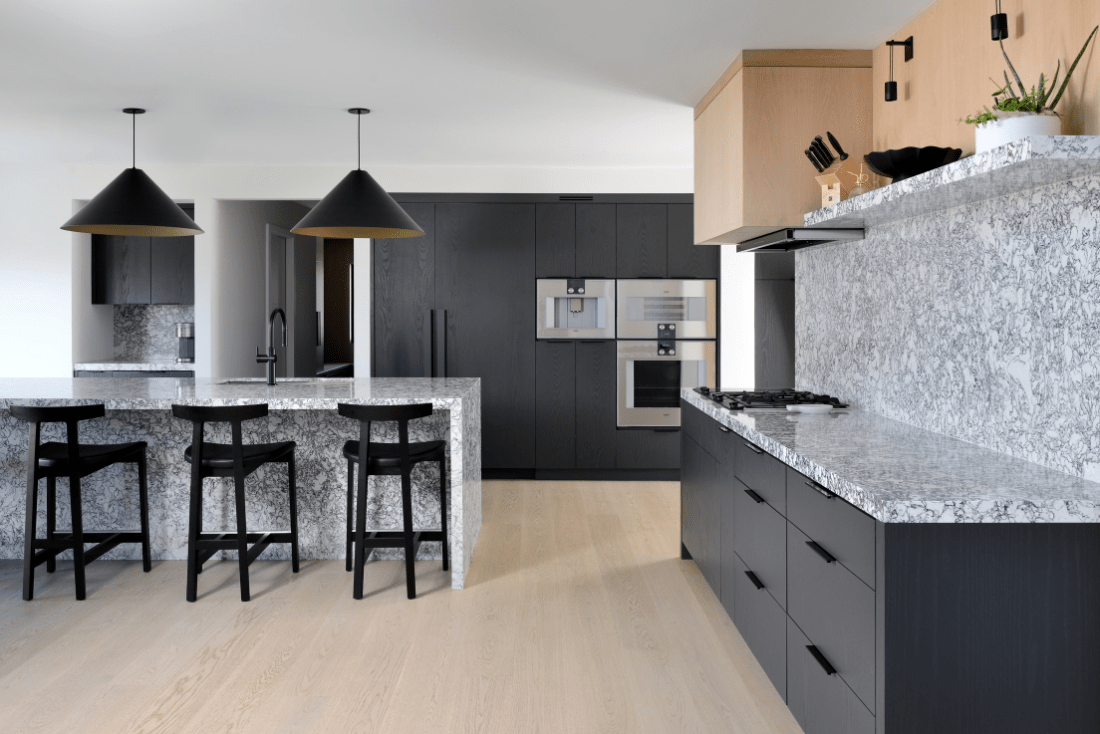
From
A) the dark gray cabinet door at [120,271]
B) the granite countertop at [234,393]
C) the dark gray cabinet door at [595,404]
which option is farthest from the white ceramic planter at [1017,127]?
the dark gray cabinet door at [120,271]

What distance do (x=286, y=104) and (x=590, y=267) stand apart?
8.49 feet

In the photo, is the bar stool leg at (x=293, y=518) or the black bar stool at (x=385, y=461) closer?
the black bar stool at (x=385, y=461)

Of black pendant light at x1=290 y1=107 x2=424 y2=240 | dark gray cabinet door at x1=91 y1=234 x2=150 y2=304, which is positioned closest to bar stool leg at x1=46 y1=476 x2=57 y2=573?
black pendant light at x1=290 y1=107 x2=424 y2=240

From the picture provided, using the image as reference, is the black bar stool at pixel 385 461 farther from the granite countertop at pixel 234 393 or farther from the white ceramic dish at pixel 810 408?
the white ceramic dish at pixel 810 408

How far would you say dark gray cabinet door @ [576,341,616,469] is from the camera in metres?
6.06

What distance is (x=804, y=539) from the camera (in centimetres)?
217

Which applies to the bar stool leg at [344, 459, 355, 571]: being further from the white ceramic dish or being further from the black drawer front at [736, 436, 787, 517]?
the white ceramic dish

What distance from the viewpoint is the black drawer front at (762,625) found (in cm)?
239

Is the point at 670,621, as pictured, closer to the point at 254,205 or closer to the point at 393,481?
the point at 393,481

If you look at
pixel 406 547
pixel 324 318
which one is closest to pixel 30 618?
pixel 406 547

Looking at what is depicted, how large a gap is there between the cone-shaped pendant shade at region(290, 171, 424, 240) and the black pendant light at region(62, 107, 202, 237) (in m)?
0.68

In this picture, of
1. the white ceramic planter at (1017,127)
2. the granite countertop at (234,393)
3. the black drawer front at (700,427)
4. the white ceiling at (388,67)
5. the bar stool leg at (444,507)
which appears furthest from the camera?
the bar stool leg at (444,507)

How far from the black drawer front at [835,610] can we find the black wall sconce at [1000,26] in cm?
143

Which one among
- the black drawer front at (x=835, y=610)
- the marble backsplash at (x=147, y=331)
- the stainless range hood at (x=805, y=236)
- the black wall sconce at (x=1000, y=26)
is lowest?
the black drawer front at (x=835, y=610)
